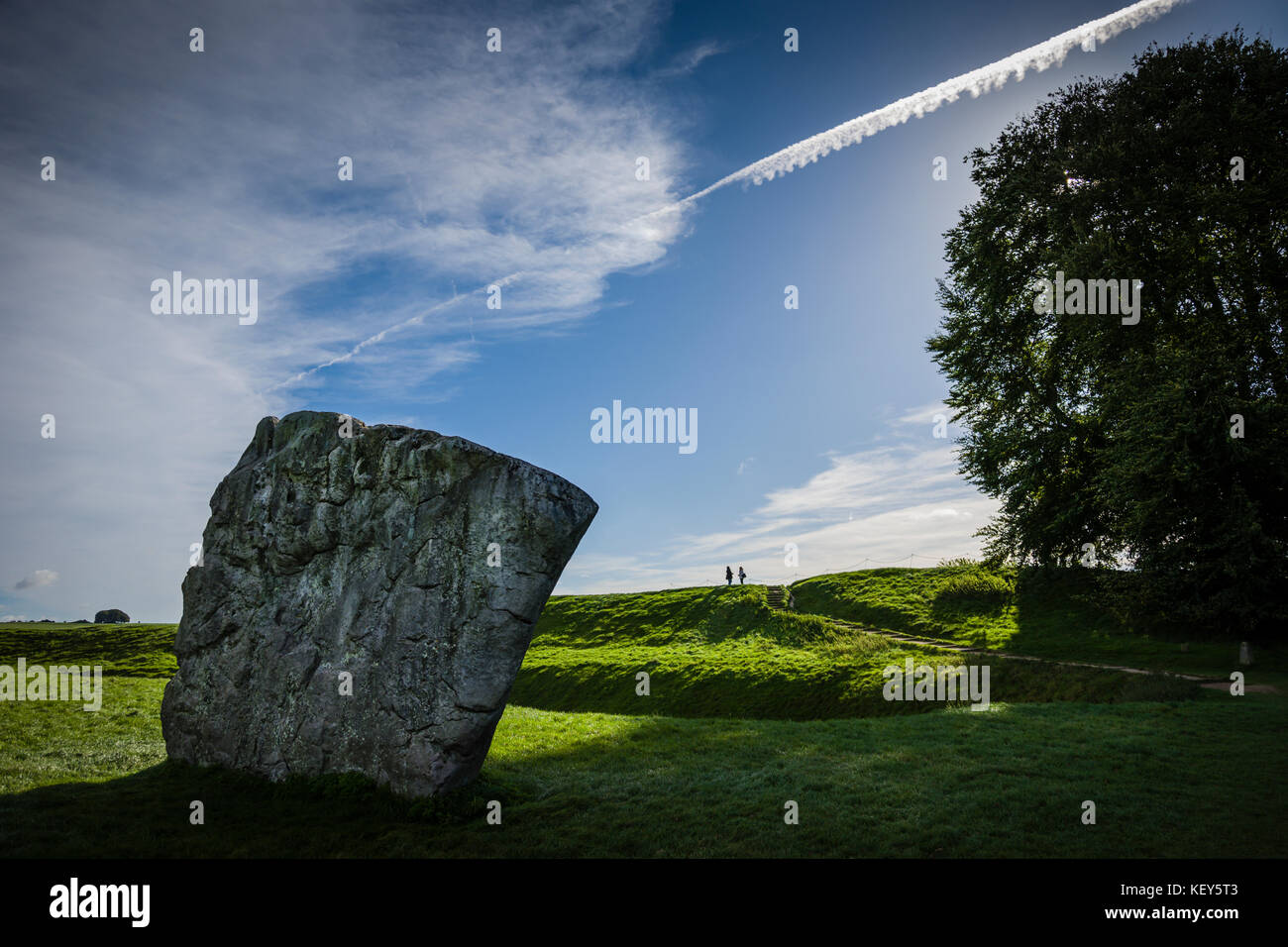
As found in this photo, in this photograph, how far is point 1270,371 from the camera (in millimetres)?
27188

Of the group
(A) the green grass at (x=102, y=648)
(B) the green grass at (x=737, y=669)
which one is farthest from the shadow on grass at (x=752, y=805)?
(A) the green grass at (x=102, y=648)

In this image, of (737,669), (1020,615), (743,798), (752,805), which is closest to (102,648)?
(737,669)

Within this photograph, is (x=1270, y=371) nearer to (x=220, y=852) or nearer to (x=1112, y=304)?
(x=1112, y=304)

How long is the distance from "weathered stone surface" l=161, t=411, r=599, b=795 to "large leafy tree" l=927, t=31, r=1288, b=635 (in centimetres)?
2583

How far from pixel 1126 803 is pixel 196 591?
19598mm

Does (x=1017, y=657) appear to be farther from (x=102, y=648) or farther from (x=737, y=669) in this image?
(x=102, y=648)

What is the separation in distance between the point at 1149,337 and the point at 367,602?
114ft

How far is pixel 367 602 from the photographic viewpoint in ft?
43.6

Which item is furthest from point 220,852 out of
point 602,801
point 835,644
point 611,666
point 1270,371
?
point 1270,371

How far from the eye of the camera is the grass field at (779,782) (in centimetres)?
1053

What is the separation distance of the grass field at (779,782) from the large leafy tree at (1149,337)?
516 centimetres

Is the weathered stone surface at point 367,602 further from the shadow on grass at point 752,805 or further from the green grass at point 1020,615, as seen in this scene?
the green grass at point 1020,615

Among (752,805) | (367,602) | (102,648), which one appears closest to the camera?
(752,805)
